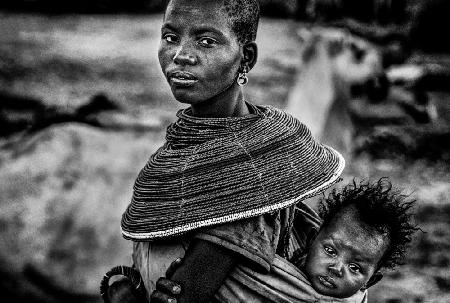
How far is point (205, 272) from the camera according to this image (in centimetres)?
163

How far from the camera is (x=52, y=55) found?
8.76 m

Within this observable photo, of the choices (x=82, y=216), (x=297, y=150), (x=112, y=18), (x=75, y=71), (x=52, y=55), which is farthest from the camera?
(x=112, y=18)

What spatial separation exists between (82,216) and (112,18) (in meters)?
7.97

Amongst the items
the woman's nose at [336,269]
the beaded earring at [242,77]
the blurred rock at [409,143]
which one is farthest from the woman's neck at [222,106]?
the blurred rock at [409,143]

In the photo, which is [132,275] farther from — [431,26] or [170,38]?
[431,26]

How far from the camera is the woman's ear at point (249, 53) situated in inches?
69.1

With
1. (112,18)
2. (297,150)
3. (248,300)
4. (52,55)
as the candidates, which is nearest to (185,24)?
(297,150)

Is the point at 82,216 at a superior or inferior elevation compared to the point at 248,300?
inferior

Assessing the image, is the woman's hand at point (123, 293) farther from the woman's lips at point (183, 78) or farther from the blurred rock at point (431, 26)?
the blurred rock at point (431, 26)

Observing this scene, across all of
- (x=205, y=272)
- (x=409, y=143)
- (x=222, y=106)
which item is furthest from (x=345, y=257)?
(x=409, y=143)

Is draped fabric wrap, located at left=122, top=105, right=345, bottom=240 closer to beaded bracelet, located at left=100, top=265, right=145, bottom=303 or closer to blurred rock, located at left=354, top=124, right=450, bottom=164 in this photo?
beaded bracelet, located at left=100, top=265, right=145, bottom=303

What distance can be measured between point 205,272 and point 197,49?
0.62 meters

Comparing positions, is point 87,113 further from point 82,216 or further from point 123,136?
point 82,216

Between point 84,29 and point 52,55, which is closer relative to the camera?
point 52,55
